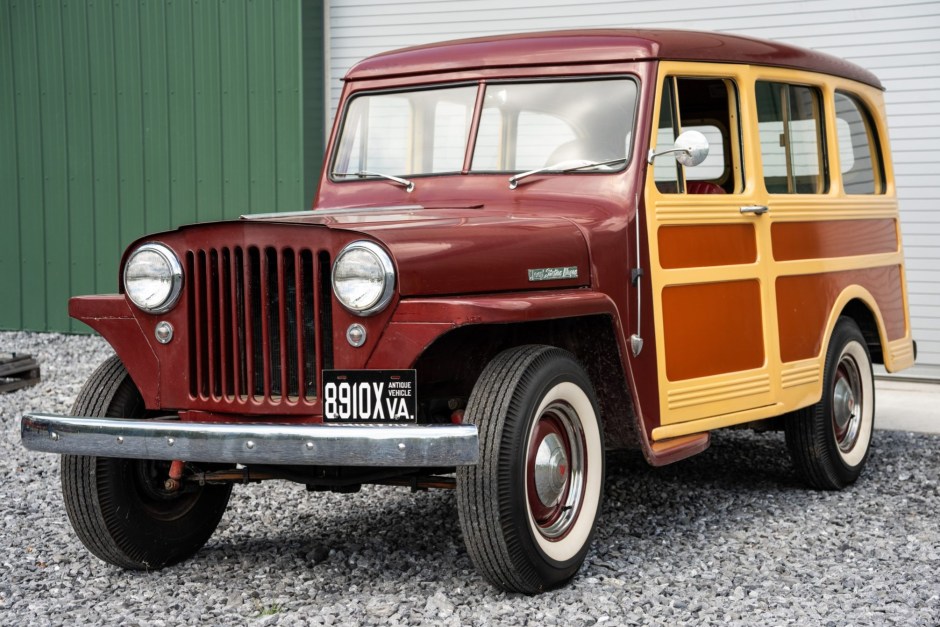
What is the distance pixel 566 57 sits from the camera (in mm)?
4719

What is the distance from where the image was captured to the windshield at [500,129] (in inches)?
183

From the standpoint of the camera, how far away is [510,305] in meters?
3.64

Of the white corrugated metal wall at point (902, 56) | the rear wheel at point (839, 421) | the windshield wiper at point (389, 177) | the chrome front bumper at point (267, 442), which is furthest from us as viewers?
the white corrugated metal wall at point (902, 56)

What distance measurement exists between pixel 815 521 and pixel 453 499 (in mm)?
1580

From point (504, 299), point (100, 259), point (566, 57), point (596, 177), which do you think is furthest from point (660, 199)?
point (100, 259)

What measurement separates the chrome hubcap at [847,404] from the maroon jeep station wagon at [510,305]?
0.02m

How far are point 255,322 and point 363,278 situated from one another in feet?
1.46

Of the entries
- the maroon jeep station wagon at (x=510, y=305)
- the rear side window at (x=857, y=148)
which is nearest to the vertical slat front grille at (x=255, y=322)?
the maroon jeep station wagon at (x=510, y=305)

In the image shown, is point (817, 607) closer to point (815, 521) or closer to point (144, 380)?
point (815, 521)

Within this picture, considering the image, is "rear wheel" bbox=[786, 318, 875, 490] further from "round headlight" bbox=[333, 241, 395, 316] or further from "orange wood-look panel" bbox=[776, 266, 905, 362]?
"round headlight" bbox=[333, 241, 395, 316]

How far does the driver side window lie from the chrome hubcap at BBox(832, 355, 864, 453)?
3.90ft

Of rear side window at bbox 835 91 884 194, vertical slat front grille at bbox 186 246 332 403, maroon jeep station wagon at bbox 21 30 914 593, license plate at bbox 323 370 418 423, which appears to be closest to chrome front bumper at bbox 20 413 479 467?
maroon jeep station wagon at bbox 21 30 914 593

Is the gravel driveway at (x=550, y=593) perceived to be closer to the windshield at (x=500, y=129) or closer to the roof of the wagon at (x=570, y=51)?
the windshield at (x=500, y=129)

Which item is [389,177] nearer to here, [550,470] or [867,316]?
[550,470]
